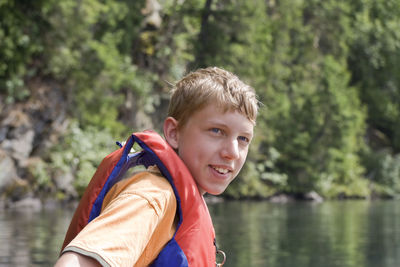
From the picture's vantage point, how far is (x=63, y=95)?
61.8 feet

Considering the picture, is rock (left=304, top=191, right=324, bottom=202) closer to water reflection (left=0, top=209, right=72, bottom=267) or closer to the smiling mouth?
water reflection (left=0, top=209, right=72, bottom=267)

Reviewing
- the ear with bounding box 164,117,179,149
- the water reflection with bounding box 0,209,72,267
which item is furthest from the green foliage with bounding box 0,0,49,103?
the ear with bounding box 164,117,179,149

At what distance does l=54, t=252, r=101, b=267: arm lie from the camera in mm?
1344

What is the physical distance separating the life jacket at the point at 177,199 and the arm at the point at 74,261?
31cm

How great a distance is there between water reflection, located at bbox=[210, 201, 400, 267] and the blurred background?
34 millimetres

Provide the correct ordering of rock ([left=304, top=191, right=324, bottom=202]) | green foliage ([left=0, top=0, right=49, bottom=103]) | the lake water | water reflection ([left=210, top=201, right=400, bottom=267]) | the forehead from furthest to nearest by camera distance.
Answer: rock ([left=304, top=191, right=324, bottom=202]) → green foliage ([left=0, top=0, right=49, bottom=103]) → water reflection ([left=210, top=201, right=400, bottom=267]) → the lake water → the forehead

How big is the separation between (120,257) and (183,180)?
356 mm

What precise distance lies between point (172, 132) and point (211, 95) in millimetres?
178

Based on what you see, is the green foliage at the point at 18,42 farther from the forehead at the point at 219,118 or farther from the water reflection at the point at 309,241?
the forehead at the point at 219,118

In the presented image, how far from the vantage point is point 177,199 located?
5.65 ft

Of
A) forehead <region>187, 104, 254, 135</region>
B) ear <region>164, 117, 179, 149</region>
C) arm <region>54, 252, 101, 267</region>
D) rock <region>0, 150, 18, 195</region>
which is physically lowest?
rock <region>0, 150, 18, 195</region>

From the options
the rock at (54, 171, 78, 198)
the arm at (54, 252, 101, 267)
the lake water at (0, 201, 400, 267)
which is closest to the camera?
the arm at (54, 252, 101, 267)

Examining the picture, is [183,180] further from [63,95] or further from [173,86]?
[63,95]

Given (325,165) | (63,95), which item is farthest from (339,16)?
(63,95)
